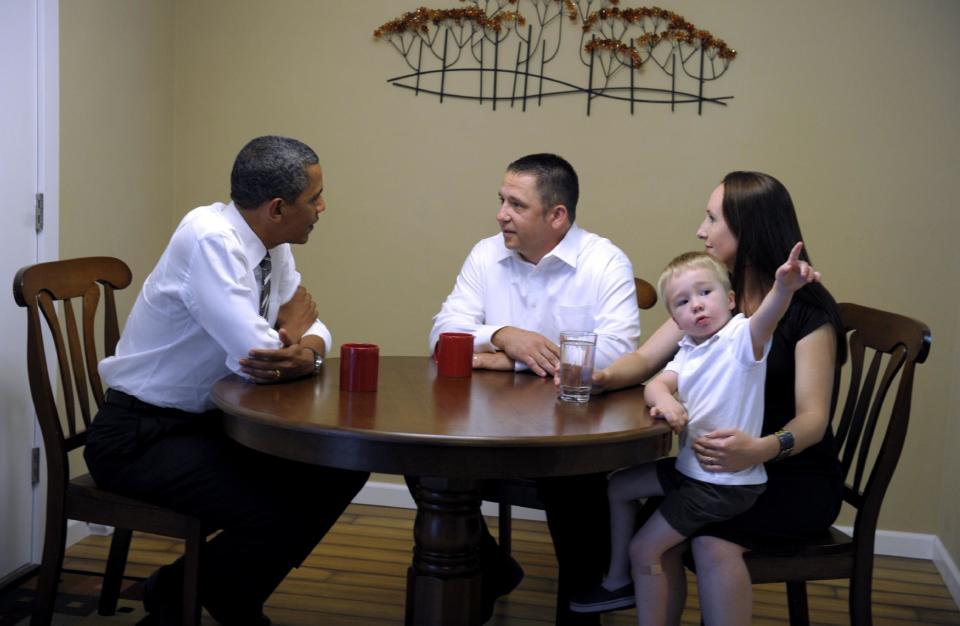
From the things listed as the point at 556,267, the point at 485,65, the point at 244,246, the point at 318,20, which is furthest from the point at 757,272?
the point at 318,20

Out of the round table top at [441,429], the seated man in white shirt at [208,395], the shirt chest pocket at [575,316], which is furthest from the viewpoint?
the shirt chest pocket at [575,316]

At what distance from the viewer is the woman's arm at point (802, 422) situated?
186 cm

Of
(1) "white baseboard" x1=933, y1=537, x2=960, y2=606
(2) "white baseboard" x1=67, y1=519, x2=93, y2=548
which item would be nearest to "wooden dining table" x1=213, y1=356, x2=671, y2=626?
(2) "white baseboard" x1=67, y1=519, x2=93, y2=548

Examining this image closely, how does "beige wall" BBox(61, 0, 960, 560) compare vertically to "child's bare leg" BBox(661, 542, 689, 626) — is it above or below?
above

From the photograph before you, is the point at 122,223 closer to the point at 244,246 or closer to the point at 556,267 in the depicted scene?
the point at 244,246

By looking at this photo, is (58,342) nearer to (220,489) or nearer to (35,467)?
(220,489)

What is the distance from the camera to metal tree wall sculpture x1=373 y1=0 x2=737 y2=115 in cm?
336

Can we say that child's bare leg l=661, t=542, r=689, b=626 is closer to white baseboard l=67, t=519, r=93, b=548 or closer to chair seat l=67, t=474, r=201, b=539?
chair seat l=67, t=474, r=201, b=539

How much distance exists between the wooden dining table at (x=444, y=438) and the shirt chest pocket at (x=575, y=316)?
1.71 feet

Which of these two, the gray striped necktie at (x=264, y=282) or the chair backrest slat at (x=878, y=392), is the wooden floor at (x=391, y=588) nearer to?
the chair backrest slat at (x=878, y=392)

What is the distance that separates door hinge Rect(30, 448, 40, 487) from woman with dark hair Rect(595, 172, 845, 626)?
1.75 meters

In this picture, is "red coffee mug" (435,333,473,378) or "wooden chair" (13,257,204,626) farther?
"red coffee mug" (435,333,473,378)

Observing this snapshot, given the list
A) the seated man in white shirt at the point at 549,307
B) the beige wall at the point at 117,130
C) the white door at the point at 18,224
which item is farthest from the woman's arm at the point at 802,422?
the beige wall at the point at 117,130

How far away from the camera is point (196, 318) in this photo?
2.11 meters
